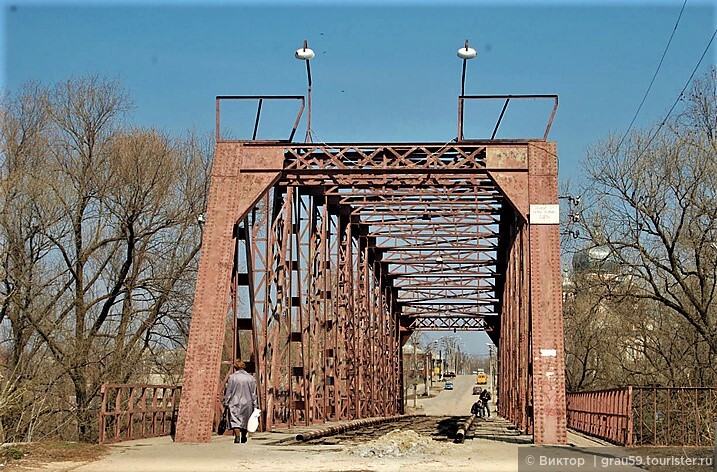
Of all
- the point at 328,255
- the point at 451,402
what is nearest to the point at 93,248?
the point at 328,255

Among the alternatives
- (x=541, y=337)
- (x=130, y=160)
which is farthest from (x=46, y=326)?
(x=541, y=337)

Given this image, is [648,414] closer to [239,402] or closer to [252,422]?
[252,422]

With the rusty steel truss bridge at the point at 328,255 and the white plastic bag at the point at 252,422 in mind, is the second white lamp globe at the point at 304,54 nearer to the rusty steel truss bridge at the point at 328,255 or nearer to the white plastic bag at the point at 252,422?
the rusty steel truss bridge at the point at 328,255

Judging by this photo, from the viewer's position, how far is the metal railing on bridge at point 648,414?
17641mm

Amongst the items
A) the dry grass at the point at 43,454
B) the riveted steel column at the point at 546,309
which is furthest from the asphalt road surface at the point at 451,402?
the dry grass at the point at 43,454

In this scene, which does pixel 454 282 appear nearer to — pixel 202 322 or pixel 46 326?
pixel 46 326

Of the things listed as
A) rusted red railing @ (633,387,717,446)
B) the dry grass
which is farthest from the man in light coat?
rusted red railing @ (633,387,717,446)

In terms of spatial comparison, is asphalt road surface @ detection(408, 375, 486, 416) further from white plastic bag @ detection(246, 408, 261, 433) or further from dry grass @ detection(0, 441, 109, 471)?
dry grass @ detection(0, 441, 109, 471)

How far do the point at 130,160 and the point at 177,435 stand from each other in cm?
1670

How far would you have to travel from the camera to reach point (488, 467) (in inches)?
481

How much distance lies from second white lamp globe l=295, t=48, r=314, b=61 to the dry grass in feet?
27.3

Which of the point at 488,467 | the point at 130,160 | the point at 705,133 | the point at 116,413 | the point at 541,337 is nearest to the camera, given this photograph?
the point at 488,467

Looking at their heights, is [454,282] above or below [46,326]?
above

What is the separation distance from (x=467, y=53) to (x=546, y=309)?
5.24 m
